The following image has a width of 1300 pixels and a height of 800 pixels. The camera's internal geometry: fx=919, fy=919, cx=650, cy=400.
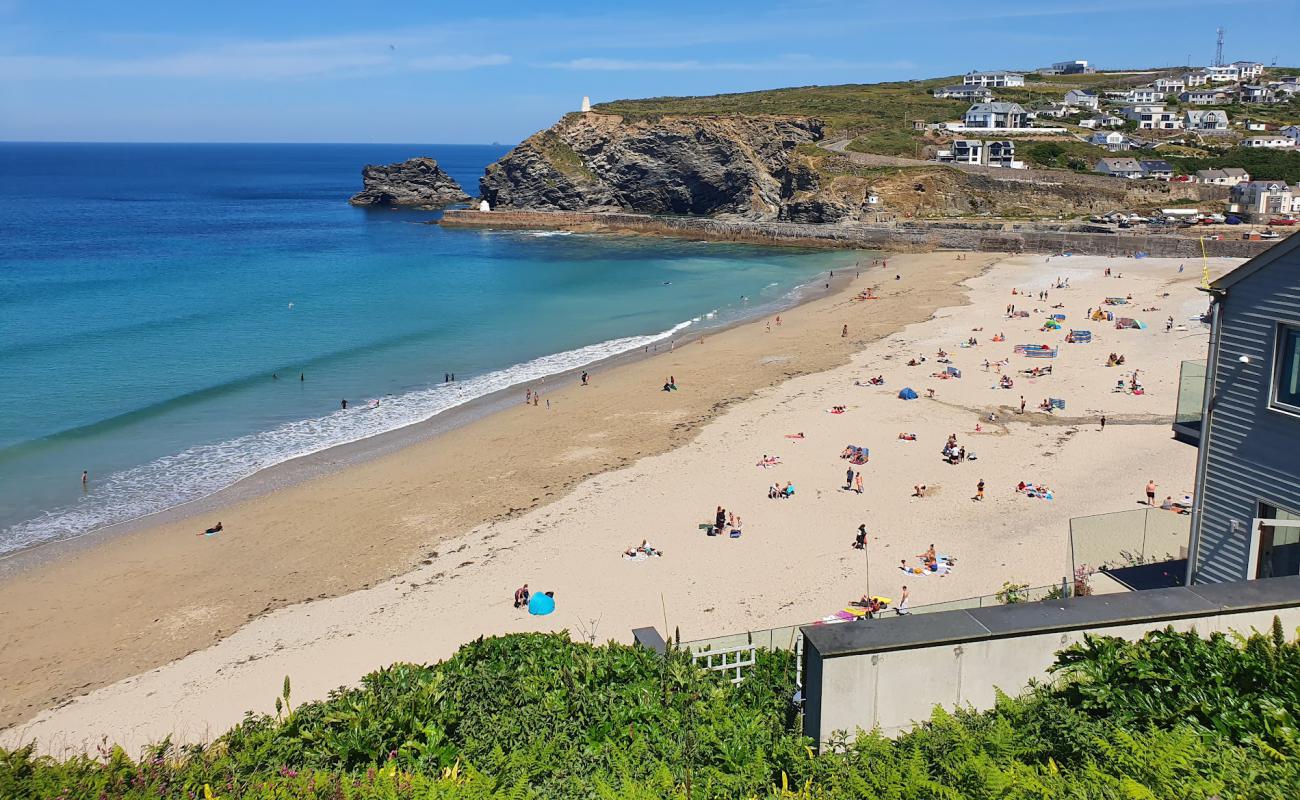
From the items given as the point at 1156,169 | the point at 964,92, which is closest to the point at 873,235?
the point at 1156,169

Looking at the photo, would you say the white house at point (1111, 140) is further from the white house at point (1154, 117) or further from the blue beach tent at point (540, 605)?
the blue beach tent at point (540, 605)

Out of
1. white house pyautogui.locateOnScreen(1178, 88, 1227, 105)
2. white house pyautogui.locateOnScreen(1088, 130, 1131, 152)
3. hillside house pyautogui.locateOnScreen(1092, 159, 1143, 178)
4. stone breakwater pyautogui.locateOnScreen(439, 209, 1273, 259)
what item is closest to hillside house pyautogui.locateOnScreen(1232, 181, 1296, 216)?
hillside house pyautogui.locateOnScreen(1092, 159, 1143, 178)

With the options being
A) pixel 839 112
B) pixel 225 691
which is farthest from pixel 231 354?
pixel 839 112

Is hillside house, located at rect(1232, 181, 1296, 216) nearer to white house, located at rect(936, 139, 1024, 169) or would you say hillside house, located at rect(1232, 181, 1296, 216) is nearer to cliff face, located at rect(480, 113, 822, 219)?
white house, located at rect(936, 139, 1024, 169)

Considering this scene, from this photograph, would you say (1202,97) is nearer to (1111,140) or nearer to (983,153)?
(1111,140)

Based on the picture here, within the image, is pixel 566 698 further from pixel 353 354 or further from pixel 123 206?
pixel 123 206
